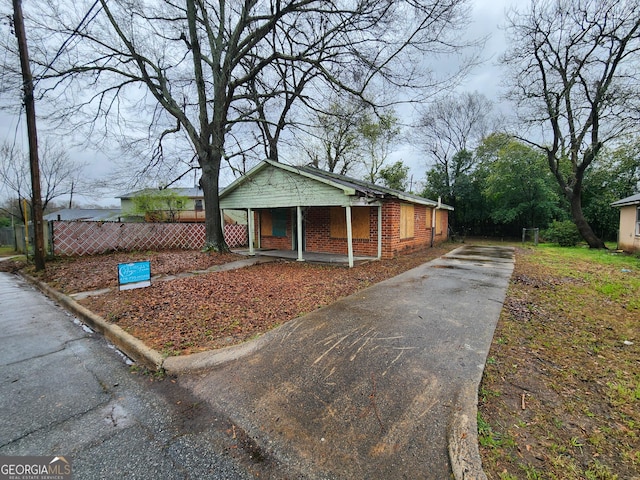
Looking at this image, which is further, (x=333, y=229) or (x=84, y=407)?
(x=333, y=229)

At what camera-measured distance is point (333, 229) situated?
11.0m

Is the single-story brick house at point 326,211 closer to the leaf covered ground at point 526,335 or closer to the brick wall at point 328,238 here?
the brick wall at point 328,238

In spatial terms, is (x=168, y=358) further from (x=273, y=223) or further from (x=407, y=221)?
(x=273, y=223)

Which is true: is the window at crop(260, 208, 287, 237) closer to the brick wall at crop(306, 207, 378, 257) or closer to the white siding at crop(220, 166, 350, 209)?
the brick wall at crop(306, 207, 378, 257)

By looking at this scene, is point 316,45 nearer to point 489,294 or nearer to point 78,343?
point 489,294

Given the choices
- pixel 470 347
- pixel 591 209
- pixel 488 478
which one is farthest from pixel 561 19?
pixel 488 478

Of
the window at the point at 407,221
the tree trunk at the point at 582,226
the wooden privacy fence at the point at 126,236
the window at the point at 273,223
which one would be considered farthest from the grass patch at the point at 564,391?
the wooden privacy fence at the point at 126,236

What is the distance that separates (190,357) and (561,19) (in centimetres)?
1975

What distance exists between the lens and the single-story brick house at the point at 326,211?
842 cm

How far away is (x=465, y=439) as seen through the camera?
184 cm

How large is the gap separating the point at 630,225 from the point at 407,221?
11.0 metres

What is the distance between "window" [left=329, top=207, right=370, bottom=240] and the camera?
1015 cm

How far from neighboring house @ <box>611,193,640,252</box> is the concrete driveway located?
13891 millimetres

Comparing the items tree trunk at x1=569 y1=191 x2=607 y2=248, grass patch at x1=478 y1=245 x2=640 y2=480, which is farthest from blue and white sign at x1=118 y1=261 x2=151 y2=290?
tree trunk at x1=569 y1=191 x2=607 y2=248
